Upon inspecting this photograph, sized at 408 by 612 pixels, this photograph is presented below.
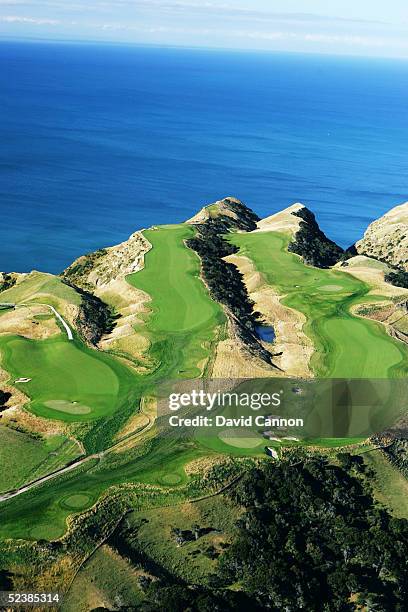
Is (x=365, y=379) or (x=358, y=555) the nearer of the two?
(x=358, y=555)

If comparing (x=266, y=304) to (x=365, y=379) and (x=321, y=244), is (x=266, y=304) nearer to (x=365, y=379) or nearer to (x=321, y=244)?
(x=365, y=379)

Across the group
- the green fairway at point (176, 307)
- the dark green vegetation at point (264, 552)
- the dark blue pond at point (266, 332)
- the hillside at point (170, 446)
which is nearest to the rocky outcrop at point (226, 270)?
the hillside at point (170, 446)

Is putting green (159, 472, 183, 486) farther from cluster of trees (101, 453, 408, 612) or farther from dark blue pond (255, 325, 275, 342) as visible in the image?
dark blue pond (255, 325, 275, 342)

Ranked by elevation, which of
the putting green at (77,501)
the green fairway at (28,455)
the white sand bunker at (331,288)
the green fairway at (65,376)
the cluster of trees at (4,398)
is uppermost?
the white sand bunker at (331,288)

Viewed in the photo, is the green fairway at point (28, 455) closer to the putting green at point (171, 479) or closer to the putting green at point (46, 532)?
the putting green at point (46, 532)

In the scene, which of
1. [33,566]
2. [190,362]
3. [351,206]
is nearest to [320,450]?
[190,362]

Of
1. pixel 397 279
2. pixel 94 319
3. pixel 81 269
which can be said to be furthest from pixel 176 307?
pixel 397 279

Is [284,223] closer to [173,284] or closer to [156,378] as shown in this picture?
[173,284]
